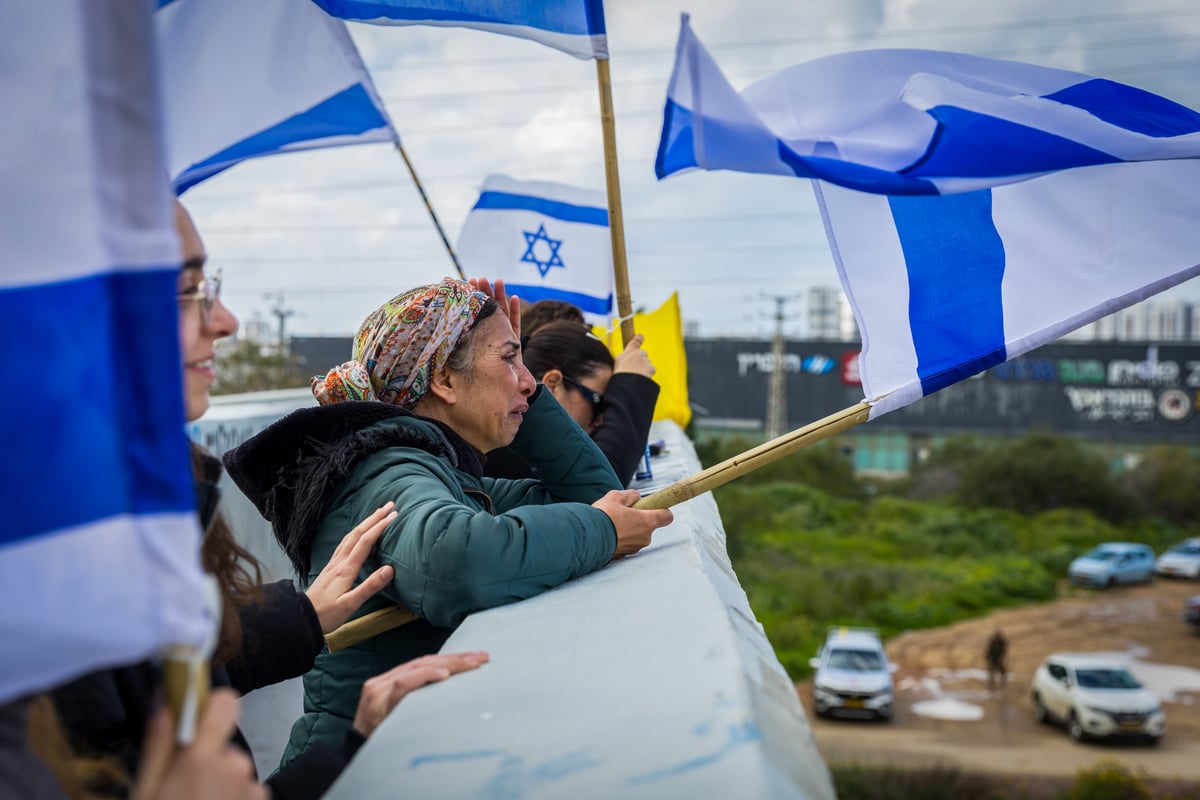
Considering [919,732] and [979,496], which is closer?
[919,732]

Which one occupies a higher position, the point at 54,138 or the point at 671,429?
the point at 54,138

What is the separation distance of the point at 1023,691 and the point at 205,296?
29326mm

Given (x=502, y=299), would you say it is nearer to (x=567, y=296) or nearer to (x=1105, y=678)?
(x=567, y=296)

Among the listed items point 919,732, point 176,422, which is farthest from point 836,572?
point 176,422

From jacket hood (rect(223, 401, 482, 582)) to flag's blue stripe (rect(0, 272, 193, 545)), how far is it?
3.91 ft

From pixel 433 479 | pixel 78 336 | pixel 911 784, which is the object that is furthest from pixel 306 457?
pixel 911 784

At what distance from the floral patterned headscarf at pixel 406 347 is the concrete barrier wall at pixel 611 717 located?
934mm

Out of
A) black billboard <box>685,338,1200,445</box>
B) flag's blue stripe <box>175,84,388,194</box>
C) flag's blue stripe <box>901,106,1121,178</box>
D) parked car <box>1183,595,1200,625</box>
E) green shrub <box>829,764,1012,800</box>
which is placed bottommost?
parked car <box>1183,595,1200,625</box>

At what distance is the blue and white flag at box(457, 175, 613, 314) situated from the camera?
29.8 feet

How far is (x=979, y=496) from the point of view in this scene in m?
46.7

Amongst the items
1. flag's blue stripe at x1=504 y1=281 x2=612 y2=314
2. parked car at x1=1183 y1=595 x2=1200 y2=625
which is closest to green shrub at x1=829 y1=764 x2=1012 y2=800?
flag's blue stripe at x1=504 y1=281 x2=612 y2=314

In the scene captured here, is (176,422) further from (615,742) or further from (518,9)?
(518,9)

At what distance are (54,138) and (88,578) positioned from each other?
1.14 ft

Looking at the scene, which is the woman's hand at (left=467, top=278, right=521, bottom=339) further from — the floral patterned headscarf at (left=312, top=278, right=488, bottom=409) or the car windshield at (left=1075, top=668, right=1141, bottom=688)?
the car windshield at (left=1075, top=668, right=1141, bottom=688)
